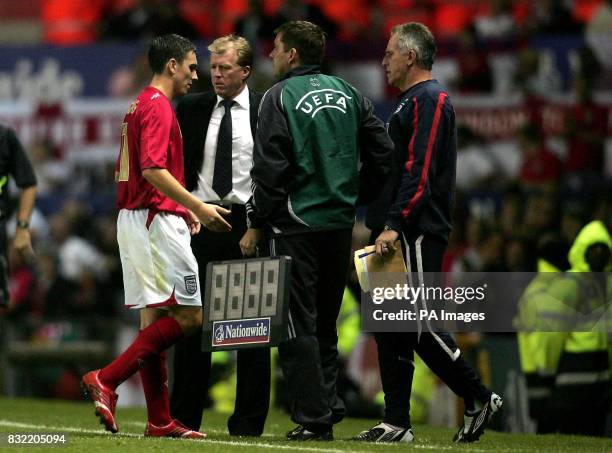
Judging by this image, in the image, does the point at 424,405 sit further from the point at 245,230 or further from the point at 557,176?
the point at 245,230

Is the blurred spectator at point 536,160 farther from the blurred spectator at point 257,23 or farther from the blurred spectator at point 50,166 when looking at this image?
the blurred spectator at point 50,166

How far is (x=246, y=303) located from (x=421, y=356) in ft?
3.09

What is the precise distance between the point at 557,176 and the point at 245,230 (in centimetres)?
512

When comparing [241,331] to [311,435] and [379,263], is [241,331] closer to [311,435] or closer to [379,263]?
[311,435]

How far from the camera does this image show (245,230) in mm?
7523

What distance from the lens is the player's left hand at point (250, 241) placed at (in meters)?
7.07

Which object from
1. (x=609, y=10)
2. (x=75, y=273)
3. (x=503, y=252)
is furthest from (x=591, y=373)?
(x=75, y=273)

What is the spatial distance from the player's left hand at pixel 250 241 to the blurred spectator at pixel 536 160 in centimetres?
529

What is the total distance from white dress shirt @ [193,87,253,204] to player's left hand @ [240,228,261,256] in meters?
0.42

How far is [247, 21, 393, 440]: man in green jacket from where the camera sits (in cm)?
691

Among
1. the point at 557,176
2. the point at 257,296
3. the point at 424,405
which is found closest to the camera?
the point at 257,296

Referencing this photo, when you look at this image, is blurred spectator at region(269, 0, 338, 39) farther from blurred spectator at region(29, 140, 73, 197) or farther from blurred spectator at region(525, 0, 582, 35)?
blurred spectator at region(29, 140, 73, 197)

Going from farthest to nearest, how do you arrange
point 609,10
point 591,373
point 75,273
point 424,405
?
point 75,273 → point 609,10 → point 424,405 → point 591,373

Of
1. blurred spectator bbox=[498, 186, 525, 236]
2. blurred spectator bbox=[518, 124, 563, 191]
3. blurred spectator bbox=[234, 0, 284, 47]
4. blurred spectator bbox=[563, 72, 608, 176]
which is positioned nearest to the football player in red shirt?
blurred spectator bbox=[498, 186, 525, 236]
